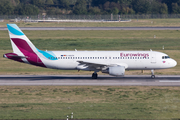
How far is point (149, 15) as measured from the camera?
162375mm

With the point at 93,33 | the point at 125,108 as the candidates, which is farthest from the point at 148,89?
the point at 93,33

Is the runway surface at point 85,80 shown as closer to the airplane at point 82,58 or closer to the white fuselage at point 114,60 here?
the airplane at point 82,58

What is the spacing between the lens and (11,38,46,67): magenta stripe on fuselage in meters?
40.8

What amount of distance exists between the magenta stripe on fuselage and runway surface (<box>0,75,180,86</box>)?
103 inches

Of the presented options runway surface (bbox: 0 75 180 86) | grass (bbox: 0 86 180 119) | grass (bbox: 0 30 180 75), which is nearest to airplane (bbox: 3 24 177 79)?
runway surface (bbox: 0 75 180 86)

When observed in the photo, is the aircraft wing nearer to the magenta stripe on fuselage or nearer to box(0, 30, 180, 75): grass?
the magenta stripe on fuselage

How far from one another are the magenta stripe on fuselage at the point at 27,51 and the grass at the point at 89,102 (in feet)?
18.8

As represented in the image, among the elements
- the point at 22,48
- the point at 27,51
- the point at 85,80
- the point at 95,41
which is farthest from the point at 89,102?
the point at 95,41

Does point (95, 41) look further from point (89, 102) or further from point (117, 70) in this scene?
point (89, 102)

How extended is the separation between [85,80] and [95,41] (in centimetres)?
3859

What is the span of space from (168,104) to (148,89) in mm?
6974

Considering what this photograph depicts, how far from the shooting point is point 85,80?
40625 mm

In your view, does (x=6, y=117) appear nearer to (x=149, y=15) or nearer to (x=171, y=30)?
(x=171, y=30)

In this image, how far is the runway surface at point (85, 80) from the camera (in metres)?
37.8
